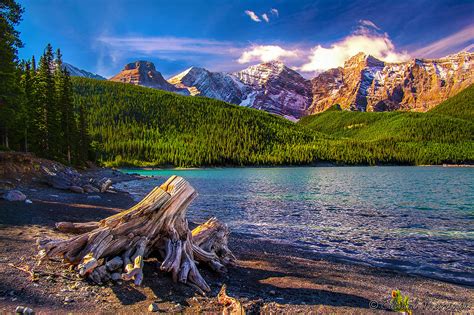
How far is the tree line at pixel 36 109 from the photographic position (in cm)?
3434

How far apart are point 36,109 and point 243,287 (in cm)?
5729

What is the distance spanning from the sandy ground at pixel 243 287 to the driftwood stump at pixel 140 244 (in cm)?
36

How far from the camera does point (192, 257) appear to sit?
1082 cm

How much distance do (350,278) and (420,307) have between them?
121 inches

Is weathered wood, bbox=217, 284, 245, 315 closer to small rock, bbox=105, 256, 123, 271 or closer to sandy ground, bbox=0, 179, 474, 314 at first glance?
sandy ground, bbox=0, 179, 474, 314

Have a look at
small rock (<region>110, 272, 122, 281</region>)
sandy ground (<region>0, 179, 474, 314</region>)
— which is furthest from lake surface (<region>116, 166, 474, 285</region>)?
small rock (<region>110, 272, 122, 281</region>)

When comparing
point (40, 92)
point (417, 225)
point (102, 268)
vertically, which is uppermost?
point (40, 92)

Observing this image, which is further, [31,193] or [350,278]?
[31,193]

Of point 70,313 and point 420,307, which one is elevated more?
point 70,313

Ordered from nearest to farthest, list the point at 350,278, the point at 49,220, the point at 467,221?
the point at 350,278 < the point at 49,220 < the point at 467,221

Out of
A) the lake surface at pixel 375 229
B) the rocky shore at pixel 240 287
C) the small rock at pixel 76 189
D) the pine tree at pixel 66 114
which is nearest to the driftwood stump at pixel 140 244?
the rocky shore at pixel 240 287

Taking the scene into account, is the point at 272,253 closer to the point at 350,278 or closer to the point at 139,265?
the point at 350,278

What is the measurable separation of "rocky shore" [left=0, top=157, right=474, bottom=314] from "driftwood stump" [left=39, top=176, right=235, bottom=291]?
1.16 feet

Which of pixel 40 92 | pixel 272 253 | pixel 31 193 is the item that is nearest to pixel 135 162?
pixel 40 92
